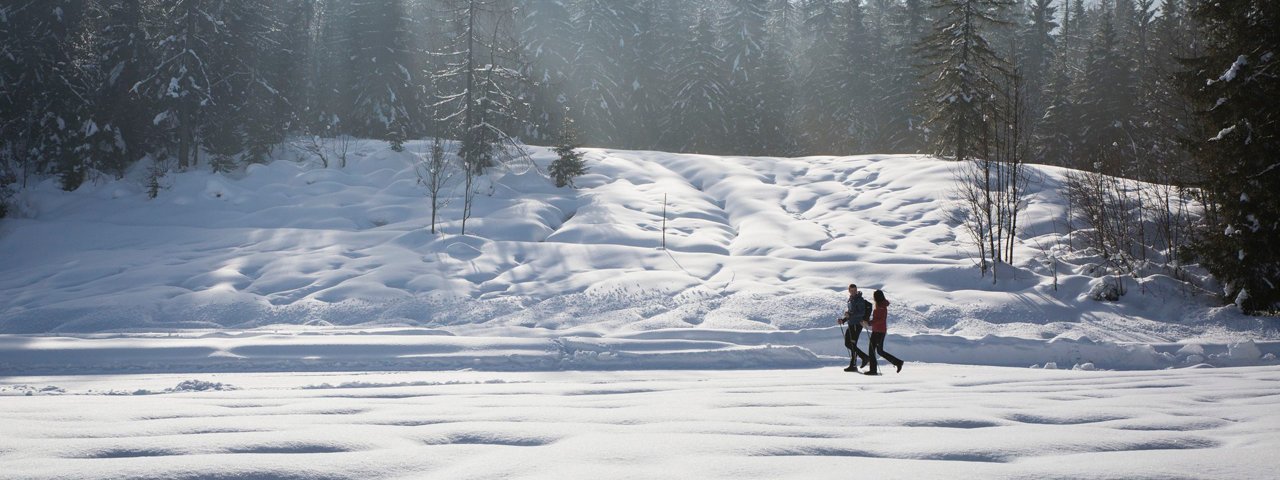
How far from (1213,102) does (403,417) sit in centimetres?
1812

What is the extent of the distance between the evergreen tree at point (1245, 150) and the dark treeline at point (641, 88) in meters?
0.04

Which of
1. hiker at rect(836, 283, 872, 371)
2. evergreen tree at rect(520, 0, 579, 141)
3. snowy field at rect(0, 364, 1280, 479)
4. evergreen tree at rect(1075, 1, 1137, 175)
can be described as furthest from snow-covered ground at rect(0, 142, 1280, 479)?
evergreen tree at rect(1075, 1, 1137, 175)

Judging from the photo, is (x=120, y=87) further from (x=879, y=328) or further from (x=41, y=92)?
(x=879, y=328)

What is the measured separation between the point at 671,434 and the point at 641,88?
44.2 meters

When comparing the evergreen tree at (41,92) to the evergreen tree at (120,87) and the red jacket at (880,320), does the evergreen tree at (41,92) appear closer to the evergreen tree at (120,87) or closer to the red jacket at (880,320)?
the evergreen tree at (120,87)

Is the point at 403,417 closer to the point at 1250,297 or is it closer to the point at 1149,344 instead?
the point at 1149,344

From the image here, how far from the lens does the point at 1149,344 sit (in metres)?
13.2

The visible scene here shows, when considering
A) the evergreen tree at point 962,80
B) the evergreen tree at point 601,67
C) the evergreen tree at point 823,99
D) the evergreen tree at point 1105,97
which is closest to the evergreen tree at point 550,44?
the evergreen tree at point 601,67

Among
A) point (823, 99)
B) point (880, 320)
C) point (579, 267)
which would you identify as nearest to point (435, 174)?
point (579, 267)

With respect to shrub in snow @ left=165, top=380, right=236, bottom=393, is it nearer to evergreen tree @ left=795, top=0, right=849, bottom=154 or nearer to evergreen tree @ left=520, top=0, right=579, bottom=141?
evergreen tree @ left=520, top=0, right=579, bottom=141

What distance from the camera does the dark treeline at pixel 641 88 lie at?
16.0m

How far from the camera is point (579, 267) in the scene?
19.1 metres

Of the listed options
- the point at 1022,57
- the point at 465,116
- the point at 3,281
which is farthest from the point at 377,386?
the point at 1022,57

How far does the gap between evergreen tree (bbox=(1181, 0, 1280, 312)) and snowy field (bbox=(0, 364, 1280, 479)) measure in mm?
9769
